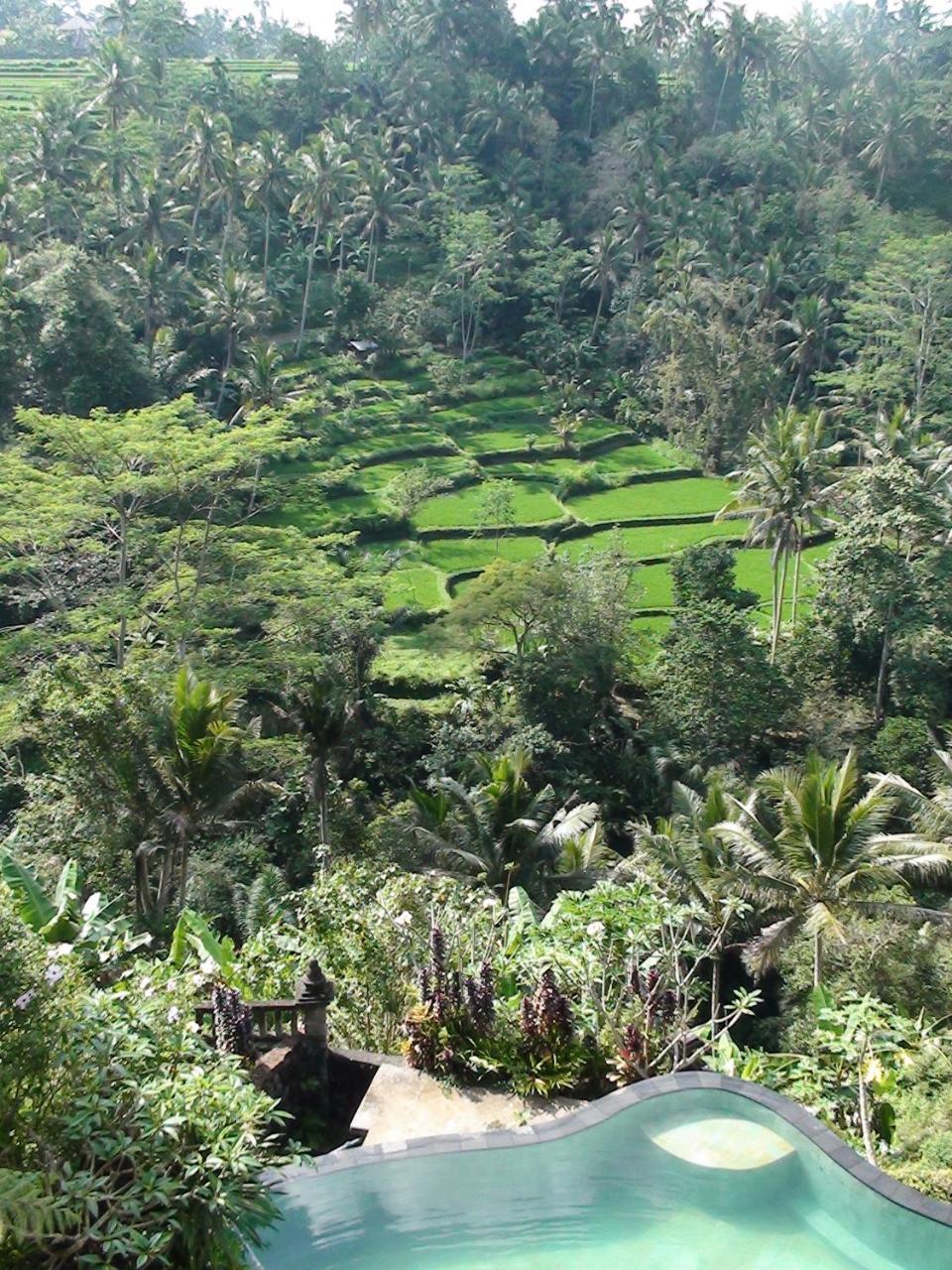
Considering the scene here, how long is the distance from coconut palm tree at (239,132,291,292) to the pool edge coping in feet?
144

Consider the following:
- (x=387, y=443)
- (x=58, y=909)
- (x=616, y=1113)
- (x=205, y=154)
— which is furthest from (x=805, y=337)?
(x=616, y=1113)

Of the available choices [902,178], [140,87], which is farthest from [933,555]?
[140,87]

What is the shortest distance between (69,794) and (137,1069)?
12.0 m

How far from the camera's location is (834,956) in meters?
15.4

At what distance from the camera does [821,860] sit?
47.5ft

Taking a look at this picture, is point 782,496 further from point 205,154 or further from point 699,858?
point 205,154

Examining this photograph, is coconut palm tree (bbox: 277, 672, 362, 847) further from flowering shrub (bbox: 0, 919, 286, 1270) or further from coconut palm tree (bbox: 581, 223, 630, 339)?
coconut palm tree (bbox: 581, 223, 630, 339)

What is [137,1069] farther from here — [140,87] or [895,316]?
[140,87]

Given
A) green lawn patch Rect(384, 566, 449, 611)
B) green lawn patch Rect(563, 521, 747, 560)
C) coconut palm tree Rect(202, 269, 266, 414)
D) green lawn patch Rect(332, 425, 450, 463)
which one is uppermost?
coconut palm tree Rect(202, 269, 266, 414)

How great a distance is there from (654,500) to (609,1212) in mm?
33510

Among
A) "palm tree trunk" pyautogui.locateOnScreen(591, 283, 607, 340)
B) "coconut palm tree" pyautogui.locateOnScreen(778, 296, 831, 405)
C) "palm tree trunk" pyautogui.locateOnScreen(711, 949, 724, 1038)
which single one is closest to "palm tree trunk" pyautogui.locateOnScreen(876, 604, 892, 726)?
"palm tree trunk" pyautogui.locateOnScreen(711, 949, 724, 1038)

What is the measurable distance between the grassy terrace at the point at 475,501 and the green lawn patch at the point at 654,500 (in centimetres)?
7

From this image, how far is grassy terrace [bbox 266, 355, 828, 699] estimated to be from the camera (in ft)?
95.7

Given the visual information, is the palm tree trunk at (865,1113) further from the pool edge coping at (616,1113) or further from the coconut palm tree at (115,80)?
the coconut palm tree at (115,80)
